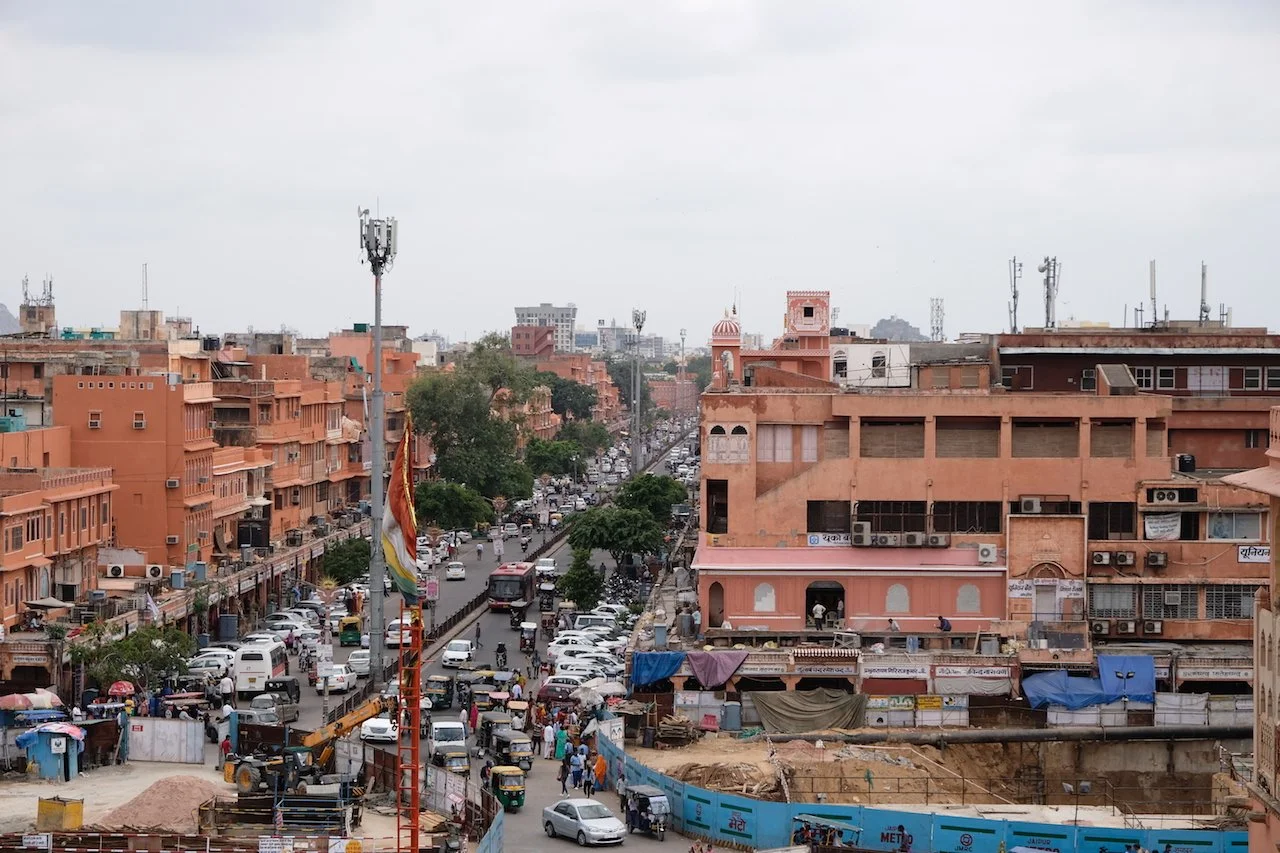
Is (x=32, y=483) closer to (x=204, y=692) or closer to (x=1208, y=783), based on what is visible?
(x=204, y=692)

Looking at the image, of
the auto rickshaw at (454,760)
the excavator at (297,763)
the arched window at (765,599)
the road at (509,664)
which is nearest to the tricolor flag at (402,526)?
the road at (509,664)

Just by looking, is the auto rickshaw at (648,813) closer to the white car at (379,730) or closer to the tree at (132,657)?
the white car at (379,730)

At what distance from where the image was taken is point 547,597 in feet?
222

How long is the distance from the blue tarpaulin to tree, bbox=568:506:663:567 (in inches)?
1180

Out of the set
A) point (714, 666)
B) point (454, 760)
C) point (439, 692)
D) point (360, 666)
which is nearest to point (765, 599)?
point (714, 666)

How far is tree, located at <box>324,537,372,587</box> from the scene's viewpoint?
69.4 metres

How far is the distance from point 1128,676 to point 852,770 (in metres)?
8.20

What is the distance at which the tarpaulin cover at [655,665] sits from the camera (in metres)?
44.6

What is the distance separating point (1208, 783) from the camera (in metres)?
43.0

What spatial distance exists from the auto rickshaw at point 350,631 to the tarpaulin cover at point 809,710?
1760 cm

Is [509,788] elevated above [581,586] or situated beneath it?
situated beneath

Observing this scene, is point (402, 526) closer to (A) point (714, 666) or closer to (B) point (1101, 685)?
(A) point (714, 666)

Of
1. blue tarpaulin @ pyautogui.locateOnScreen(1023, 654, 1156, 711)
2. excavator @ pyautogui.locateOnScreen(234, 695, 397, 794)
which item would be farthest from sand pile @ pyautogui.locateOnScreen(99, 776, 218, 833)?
blue tarpaulin @ pyautogui.locateOnScreen(1023, 654, 1156, 711)

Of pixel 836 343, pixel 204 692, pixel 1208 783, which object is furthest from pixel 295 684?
pixel 836 343
